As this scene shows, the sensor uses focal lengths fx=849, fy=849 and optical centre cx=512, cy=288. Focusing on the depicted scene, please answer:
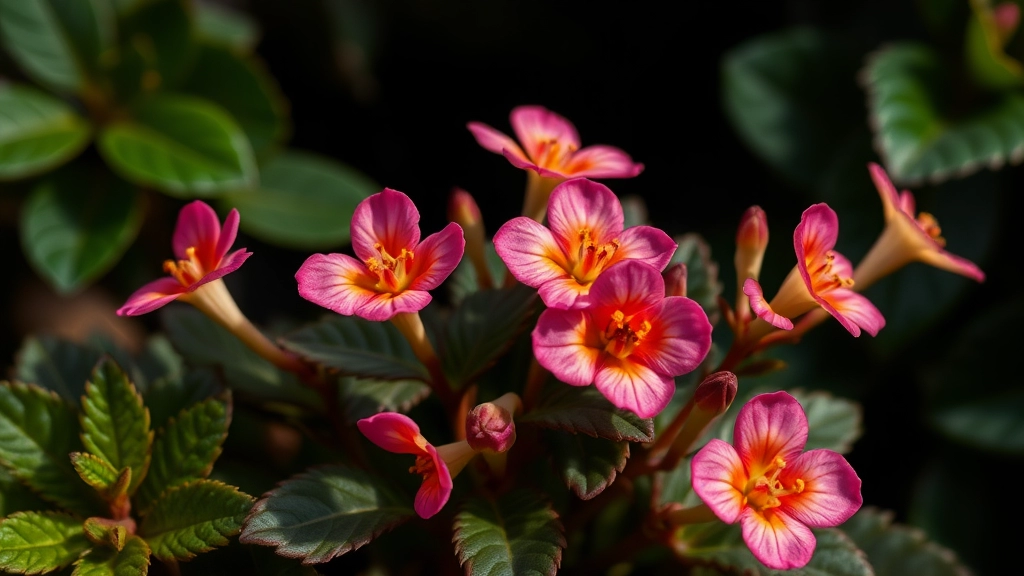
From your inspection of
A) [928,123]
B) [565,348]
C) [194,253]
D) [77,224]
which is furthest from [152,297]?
[928,123]

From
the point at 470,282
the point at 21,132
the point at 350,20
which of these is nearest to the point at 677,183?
the point at 350,20

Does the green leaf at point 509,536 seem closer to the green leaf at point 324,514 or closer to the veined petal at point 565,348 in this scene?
the green leaf at point 324,514

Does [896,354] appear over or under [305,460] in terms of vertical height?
under

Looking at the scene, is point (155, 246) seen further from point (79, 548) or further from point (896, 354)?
point (896, 354)

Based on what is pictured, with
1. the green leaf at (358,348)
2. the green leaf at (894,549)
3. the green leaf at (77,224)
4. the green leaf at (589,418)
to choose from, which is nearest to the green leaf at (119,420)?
the green leaf at (358,348)

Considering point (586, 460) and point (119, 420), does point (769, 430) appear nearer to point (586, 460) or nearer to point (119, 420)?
point (586, 460)

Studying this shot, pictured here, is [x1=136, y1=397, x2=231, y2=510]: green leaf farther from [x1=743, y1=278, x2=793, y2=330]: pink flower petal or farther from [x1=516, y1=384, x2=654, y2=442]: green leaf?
[x1=743, y1=278, x2=793, y2=330]: pink flower petal

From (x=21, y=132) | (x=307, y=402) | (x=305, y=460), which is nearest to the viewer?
(x=307, y=402)
